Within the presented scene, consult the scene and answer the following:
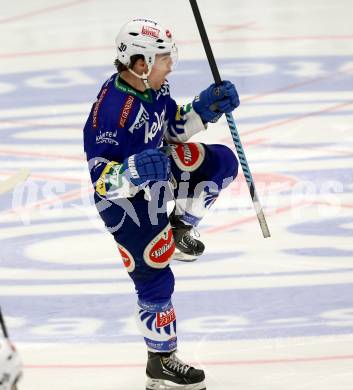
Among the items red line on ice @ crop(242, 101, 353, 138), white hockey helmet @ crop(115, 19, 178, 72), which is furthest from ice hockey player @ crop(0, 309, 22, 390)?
red line on ice @ crop(242, 101, 353, 138)

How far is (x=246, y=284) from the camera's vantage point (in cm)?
698

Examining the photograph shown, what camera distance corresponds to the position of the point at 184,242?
6.10m

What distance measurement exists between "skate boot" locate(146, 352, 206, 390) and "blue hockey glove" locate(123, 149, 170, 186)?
89cm

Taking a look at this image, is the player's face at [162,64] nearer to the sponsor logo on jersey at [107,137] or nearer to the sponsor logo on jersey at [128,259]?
the sponsor logo on jersey at [107,137]

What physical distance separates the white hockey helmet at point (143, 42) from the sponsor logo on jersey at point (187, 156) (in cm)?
53

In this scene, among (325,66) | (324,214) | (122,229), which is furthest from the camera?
(325,66)

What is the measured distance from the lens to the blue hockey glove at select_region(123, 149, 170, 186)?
525 centimetres

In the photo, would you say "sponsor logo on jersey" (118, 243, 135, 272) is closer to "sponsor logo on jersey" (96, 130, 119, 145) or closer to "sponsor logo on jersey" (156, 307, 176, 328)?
"sponsor logo on jersey" (156, 307, 176, 328)

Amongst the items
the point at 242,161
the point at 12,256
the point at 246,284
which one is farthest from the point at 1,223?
the point at 242,161

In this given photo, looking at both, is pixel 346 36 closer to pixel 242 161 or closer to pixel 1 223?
pixel 1 223

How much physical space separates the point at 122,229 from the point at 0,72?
6481 mm

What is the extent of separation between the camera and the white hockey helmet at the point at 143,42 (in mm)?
5516

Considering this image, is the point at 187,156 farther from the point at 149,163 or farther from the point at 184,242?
the point at 149,163

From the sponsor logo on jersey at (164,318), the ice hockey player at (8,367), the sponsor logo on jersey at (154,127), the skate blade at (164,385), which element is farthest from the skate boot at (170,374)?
the ice hockey player at (8,367)
